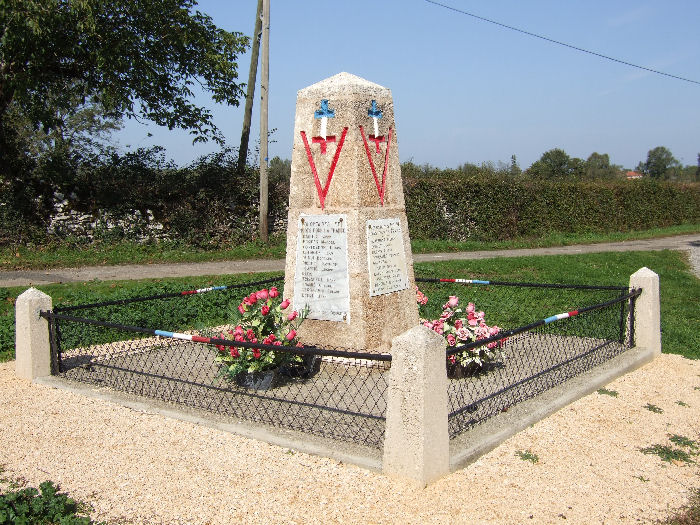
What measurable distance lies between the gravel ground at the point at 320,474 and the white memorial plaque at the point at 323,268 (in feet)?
5.73

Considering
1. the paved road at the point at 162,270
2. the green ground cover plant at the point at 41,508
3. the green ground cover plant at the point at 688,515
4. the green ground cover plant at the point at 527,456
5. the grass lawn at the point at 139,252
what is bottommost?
the green ground cover plant at the point at 688,515

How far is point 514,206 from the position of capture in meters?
21.1

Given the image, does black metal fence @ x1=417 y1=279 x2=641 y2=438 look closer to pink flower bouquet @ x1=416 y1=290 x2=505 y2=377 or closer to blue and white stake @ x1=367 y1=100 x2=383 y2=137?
pink flower bouquet @ x1=416 y1=290 x2=505 y2=377

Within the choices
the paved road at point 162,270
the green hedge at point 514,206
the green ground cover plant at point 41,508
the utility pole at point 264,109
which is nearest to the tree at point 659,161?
the green hedge at point 514,206

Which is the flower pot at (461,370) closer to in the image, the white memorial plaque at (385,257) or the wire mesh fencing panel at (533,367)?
the wire mesh fencing panel at (533,367)

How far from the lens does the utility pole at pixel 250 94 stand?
18.0 meters

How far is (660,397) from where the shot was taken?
5.67m

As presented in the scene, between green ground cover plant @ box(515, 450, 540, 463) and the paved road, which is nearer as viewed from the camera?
green ground cover plant @ box(515, 450, 540, 463)

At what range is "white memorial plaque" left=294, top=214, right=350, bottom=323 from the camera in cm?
599

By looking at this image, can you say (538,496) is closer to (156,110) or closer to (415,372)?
(415,372)

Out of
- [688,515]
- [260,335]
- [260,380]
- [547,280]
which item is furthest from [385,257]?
[547,280]

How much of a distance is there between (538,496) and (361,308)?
8.34ft

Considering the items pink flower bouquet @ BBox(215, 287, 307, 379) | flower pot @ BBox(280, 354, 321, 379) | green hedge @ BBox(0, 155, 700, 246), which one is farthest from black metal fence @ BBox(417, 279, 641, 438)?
green hedge @ BBox(0, 155, 700, 246)

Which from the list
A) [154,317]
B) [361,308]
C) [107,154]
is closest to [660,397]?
[361,308]
